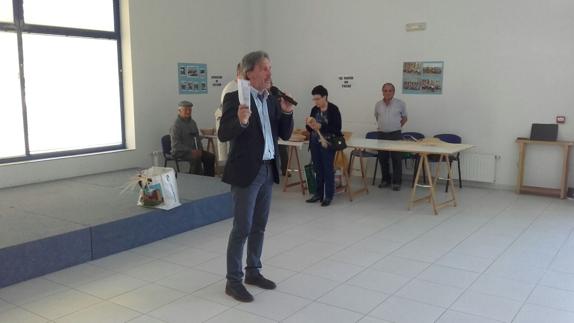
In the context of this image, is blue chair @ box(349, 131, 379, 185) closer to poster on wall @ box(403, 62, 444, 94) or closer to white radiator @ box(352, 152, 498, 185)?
poster on wall @ box(403, 62, 444, 94)

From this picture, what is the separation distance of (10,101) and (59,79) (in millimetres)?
669

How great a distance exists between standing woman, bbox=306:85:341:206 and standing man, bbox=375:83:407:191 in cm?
126

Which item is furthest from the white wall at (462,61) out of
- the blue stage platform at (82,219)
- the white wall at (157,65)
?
the blue stage platform at (82,219)

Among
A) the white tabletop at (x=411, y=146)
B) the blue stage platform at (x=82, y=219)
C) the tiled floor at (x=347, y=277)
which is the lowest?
the tiled floor at (x=347, y=277)

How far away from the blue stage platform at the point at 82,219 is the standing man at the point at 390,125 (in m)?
2.53

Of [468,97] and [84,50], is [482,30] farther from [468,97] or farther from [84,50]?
[84,50]

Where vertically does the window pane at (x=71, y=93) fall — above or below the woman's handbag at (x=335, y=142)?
above

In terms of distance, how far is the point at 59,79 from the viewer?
6.24 meters

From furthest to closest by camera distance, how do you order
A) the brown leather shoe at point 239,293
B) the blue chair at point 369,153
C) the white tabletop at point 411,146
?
the blue chair at point 369,153
the white tabletop at point 411,146
the brown leather shoe at point 239,293

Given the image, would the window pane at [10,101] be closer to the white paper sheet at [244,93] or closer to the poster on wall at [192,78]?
the poster on wall at [192,78]

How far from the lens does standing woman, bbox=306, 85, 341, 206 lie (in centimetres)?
584

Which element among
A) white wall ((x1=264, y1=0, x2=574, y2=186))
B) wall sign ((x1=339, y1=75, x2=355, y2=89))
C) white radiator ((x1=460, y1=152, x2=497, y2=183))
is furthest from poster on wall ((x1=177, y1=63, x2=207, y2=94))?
white radiator ((x1=460, y1=152, x2=497, y2=183))

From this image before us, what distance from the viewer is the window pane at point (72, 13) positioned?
5884 millimetres

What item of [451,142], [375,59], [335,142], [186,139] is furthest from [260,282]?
[375,59]
